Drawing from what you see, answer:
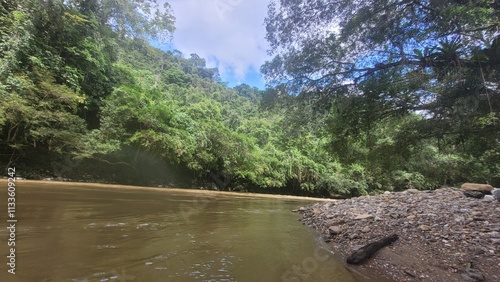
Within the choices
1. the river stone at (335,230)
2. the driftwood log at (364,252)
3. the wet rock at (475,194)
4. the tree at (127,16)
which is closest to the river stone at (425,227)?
the driftwood log at (364,252)

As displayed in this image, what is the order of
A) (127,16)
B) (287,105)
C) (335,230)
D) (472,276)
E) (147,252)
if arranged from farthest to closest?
(127,16) → (287,105) → (335,230) → (147,252) → (472,276)

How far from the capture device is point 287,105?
687 cm

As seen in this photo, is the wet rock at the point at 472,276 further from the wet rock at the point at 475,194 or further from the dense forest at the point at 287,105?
the wet rock at the point at 475,194

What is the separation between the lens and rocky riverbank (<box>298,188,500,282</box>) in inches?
118

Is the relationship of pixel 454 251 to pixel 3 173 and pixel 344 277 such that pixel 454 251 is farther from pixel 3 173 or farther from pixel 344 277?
pixel 3 173

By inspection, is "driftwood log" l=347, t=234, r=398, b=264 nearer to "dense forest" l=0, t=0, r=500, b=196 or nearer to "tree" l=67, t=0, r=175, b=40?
"dense forest" l=0, t=0, r=500, b=196

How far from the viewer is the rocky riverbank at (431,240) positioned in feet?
9.82

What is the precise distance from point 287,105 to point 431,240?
4323 millimetres

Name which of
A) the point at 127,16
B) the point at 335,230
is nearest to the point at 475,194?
the point at 335,230

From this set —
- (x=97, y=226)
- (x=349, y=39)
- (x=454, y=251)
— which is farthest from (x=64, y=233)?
(x=349, y=39)

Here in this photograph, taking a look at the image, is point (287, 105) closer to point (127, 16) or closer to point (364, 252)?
point (364, 252)

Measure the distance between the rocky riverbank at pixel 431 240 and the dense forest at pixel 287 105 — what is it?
1644mm

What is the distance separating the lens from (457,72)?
4195mm

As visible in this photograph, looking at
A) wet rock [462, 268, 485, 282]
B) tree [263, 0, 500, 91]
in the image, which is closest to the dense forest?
tree [263, 0, 500, 91]
